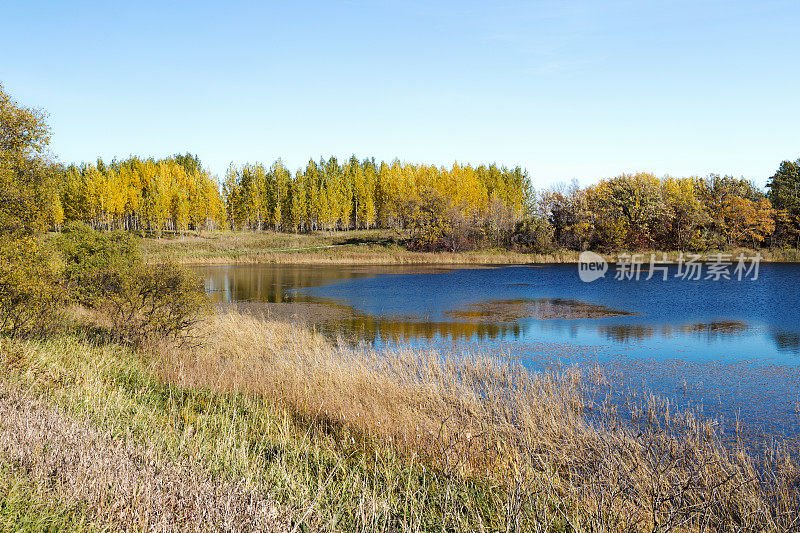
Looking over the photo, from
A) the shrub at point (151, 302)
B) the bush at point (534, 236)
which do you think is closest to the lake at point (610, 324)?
the shrub at point (151, 302)

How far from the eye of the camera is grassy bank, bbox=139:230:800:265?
58.3 metres

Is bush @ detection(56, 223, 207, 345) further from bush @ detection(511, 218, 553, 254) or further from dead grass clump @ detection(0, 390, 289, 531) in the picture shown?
bush @ detection(511, 218, 553, 254)

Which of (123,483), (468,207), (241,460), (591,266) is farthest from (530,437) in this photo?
(468,207)

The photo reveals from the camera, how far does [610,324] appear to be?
20500mm

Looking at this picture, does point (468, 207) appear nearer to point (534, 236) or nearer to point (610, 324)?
point (534, 236)

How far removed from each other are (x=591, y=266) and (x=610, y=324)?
1386 inches

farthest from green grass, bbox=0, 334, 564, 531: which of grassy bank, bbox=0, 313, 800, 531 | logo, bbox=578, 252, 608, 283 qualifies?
logo, bbox=578, 252, 608, 283

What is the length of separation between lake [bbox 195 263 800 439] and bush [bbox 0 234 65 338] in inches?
354

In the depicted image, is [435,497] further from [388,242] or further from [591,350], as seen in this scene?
[388,242]

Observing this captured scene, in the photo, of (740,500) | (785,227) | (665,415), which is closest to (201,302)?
(665,415)

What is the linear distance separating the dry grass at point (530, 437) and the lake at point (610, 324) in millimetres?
1908

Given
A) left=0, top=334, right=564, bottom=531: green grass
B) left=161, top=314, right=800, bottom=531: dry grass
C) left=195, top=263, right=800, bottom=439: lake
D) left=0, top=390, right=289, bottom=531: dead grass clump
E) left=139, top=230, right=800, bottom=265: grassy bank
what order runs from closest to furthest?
left=0, top=390, right=289, bottom=531: dead grass clump → left=0, top=334, right=564, bottom=531: green grass → left=161, top=314, right=800, bottom=531: dry grass → left=195, top=263, right=800, bottom=439: lake → left=139, top=230, right=800, bottom=265: grassy bank

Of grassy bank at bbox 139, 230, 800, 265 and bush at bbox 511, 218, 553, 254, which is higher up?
bush at bbox 511, 218, 553, 254

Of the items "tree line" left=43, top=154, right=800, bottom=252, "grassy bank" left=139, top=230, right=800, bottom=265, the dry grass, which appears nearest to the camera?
the dry grass
